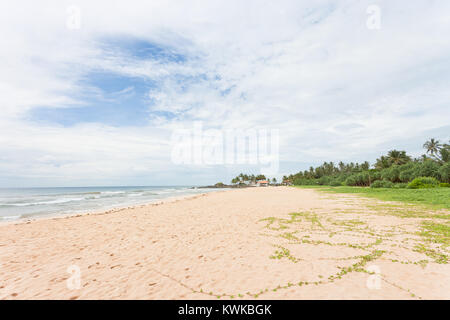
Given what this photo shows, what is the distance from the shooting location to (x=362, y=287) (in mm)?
4258

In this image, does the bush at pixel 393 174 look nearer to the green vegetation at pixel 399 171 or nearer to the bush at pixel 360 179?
the green vegetation at pixel 399 171

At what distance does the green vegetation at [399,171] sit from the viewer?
40.6 meters

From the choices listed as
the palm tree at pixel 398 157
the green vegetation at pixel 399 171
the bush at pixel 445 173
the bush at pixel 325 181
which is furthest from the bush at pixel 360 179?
the bush at pixel 445 173

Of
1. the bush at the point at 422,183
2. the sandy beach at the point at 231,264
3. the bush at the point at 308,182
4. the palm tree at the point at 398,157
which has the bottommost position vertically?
the bush at the point at 308,182

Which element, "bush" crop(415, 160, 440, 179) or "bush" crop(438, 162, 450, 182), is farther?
"bush" crop(415, 160, 440, 179)

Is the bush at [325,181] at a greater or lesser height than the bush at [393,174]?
lesser

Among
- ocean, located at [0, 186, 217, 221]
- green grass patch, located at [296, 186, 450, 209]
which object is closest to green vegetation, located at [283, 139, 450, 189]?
green grass patch, located at [296, 186, 450, 209]

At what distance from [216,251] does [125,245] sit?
359cm

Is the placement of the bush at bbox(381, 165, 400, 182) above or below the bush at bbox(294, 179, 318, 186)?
above

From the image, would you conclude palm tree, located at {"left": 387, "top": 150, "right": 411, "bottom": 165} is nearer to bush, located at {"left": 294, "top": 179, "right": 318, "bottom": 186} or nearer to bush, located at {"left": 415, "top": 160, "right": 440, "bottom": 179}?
bush, located at {"left": 415, "top": 160, "right": 440, "bottom": 179}

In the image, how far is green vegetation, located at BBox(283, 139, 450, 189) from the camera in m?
40.6
